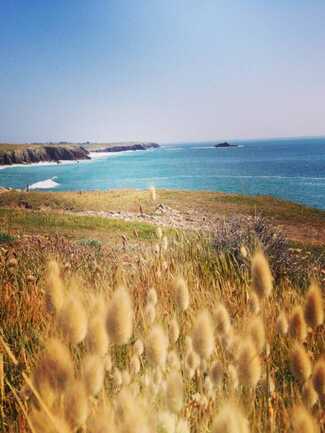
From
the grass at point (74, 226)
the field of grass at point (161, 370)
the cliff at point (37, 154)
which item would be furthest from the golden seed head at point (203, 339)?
the cliff at point (37, 154)

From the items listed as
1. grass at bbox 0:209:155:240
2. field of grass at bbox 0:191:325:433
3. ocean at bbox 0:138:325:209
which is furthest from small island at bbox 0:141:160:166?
field of grass at bbox 0:191:325:433

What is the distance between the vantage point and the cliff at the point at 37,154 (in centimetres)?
10906

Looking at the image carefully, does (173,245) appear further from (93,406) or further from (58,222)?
(58,222)

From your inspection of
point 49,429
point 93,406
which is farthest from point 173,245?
point 49,429

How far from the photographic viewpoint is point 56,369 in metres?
0.92

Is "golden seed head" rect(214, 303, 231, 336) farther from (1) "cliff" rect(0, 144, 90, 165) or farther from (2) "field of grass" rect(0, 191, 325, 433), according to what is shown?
(1) "cliff" rect(0, 144, 90, 165)

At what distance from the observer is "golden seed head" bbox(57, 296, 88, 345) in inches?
40.9

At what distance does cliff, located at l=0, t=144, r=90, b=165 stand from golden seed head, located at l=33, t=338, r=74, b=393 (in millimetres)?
113002

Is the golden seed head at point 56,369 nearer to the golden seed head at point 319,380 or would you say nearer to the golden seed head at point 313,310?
the golden seed head at point 319,380

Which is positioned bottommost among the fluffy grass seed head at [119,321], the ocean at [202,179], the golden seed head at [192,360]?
the ocean at [202,179]

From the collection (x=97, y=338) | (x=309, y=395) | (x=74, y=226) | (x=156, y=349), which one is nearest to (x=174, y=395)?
(x=156, y=349)

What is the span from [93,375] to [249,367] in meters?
0.39

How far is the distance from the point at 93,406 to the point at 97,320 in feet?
1.33

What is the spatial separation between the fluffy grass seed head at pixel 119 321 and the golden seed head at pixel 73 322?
0.06 m
